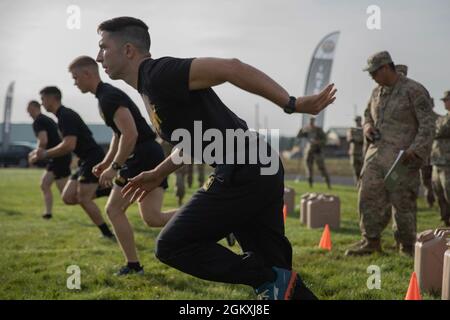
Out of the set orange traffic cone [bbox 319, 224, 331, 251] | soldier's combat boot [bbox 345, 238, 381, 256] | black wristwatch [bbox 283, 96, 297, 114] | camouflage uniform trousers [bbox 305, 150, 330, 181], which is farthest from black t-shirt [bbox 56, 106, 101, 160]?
camouflage uniform trousers [bbox 305, 150, 330, 181]

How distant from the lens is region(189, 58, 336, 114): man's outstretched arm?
288cm

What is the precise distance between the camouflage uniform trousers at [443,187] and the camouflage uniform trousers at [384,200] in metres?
2.99

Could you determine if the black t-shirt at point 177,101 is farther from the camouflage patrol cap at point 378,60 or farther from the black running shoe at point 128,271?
the camouflage patrol cap at point 378,60

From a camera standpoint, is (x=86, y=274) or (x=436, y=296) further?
(x=86, y=274)

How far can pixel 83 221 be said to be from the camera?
1055 cm

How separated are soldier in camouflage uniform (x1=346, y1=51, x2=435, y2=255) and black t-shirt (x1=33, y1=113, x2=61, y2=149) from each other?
19.5ft

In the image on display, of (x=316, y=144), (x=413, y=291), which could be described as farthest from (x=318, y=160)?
(x=413, y=291)

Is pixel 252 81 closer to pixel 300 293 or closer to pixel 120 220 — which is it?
pixel 300 293

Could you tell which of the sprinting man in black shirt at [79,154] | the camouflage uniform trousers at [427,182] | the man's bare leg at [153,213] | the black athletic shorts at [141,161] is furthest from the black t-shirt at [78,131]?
the camouflage uniform trousers at [427,182]

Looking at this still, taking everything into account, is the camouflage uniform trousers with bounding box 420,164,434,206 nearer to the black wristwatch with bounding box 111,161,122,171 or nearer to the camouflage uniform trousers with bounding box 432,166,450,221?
the camouflage uniform trousers with bounding box 432,166,450,221
